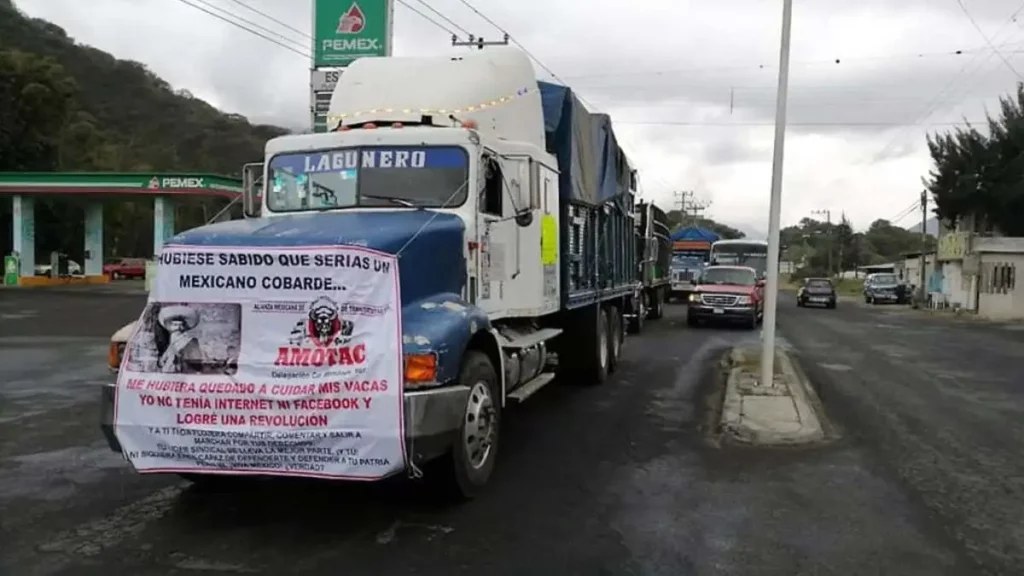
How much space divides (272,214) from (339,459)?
123 inches

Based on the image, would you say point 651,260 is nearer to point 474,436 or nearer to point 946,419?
point 946,419

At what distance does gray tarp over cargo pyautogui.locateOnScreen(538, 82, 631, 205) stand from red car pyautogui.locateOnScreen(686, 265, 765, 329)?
1383cm

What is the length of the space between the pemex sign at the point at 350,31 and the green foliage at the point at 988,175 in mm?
42335

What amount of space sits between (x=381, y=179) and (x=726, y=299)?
20.0 m

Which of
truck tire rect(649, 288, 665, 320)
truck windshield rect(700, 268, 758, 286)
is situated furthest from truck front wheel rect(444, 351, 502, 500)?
truck tire rect(649, 288, 665, 320)

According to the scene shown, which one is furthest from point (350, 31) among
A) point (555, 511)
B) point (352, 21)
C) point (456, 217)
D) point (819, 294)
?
point (819, 294)

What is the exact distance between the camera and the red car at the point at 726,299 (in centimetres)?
2658

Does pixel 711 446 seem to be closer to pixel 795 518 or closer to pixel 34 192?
pixel 795 518

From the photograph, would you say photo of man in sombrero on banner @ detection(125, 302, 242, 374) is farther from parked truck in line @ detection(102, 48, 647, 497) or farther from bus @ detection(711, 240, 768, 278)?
bus @ detection(711, 240, 768, 278)

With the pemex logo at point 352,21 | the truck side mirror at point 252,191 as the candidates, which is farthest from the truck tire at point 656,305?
the truck side mirror at point 252,191

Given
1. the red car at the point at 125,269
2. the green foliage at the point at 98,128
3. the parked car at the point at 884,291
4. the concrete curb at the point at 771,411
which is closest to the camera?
the concrete curb at the point at 771,411

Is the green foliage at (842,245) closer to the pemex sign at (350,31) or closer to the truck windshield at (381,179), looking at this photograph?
the pemex sign at (350,31)

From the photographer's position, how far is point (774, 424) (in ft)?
32.7

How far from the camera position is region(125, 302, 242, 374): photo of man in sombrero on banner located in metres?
5.96
